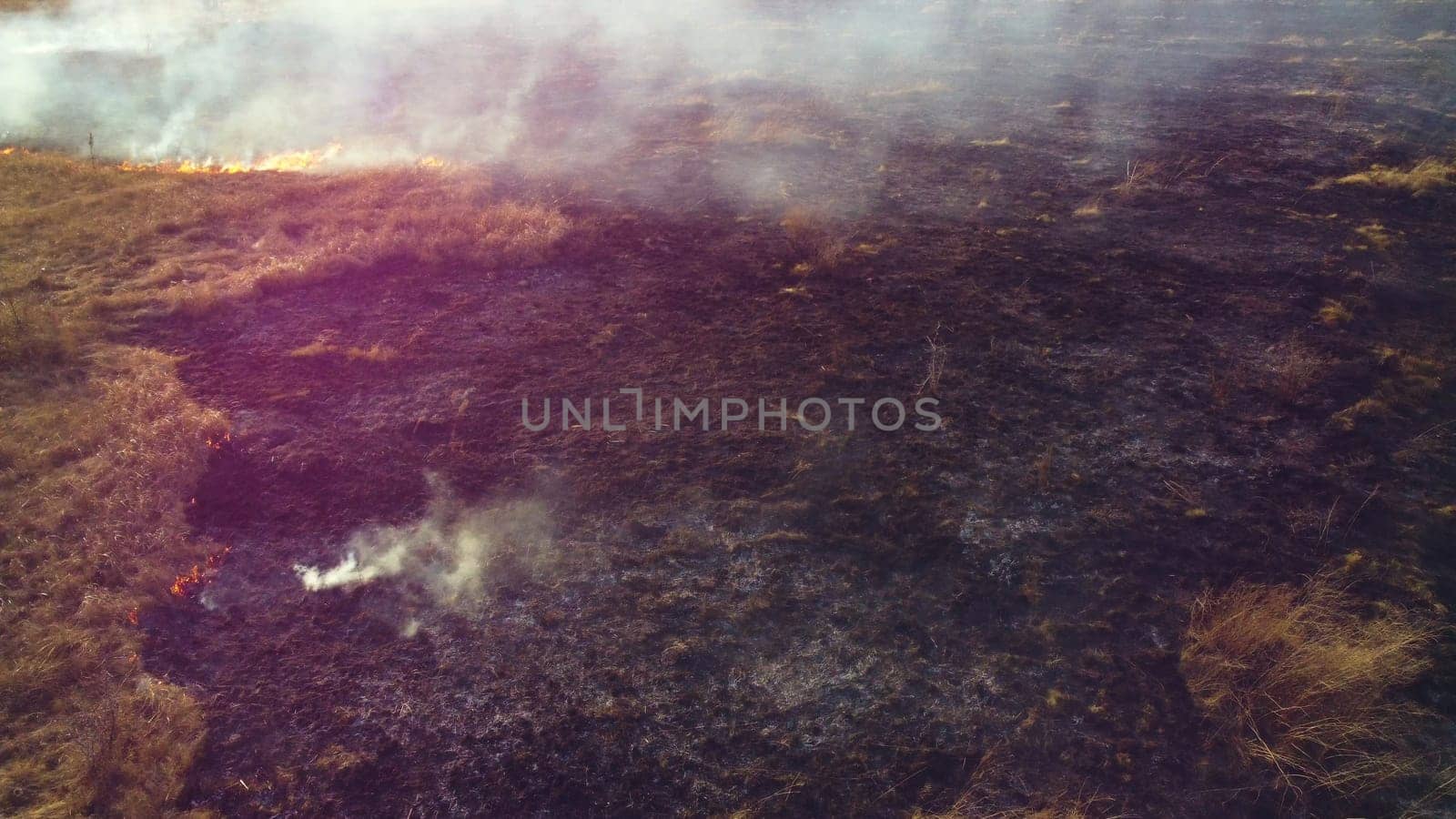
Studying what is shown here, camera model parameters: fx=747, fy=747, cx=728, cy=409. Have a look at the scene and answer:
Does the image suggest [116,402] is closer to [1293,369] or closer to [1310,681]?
[1310,681]

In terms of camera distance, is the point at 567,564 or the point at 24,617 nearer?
the point at 24,617

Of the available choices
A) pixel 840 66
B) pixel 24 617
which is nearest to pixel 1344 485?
pixel 24 617

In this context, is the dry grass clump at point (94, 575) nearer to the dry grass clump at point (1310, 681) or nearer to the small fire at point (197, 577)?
the small fire at point (197, 577)

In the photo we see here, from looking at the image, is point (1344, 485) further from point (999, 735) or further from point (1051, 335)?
point (999, 735)

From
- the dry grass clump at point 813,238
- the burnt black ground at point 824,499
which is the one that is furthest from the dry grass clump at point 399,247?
the dry grass clump at point 813,238

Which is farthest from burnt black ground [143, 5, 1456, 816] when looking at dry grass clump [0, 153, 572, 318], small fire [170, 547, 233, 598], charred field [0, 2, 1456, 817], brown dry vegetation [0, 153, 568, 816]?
dry grass clump [0, 153, 572, 318]

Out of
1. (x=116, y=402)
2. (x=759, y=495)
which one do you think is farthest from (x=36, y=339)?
(x=759, y=495)
